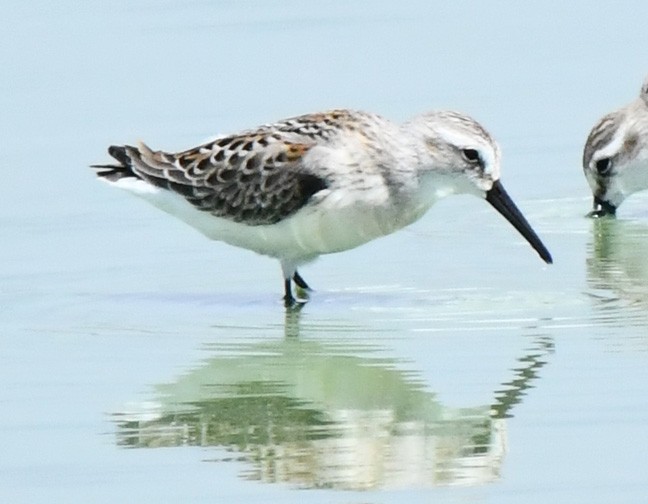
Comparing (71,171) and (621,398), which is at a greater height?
(71,171)

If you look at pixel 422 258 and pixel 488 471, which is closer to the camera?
pixel 488 471

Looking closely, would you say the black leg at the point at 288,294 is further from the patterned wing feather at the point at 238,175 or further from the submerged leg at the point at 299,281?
the patterned wing feather at the point at 238,175

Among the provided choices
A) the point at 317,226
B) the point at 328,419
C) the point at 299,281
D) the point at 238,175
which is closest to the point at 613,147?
the point at 299,281

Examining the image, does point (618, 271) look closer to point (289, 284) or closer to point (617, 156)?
point (289, 284)

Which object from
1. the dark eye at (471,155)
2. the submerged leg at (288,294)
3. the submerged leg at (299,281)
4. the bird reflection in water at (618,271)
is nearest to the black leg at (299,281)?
the submerged leg at (299,281)

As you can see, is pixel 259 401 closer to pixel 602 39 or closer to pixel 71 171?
pixel 71 171

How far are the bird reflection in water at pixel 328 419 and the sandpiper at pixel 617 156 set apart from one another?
193 inches

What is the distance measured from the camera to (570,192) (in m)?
18.9

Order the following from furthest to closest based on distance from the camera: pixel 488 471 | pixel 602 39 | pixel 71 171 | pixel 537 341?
pixel 602 39, pixel 71 171, pixel 537 341, pixel 488 471

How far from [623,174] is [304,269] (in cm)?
357

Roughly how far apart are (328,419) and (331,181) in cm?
273

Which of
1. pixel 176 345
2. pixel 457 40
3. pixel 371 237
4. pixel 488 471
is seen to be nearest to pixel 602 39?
pixel 457 40

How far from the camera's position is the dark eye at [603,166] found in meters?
18.4

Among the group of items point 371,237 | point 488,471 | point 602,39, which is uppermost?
point 602,39
